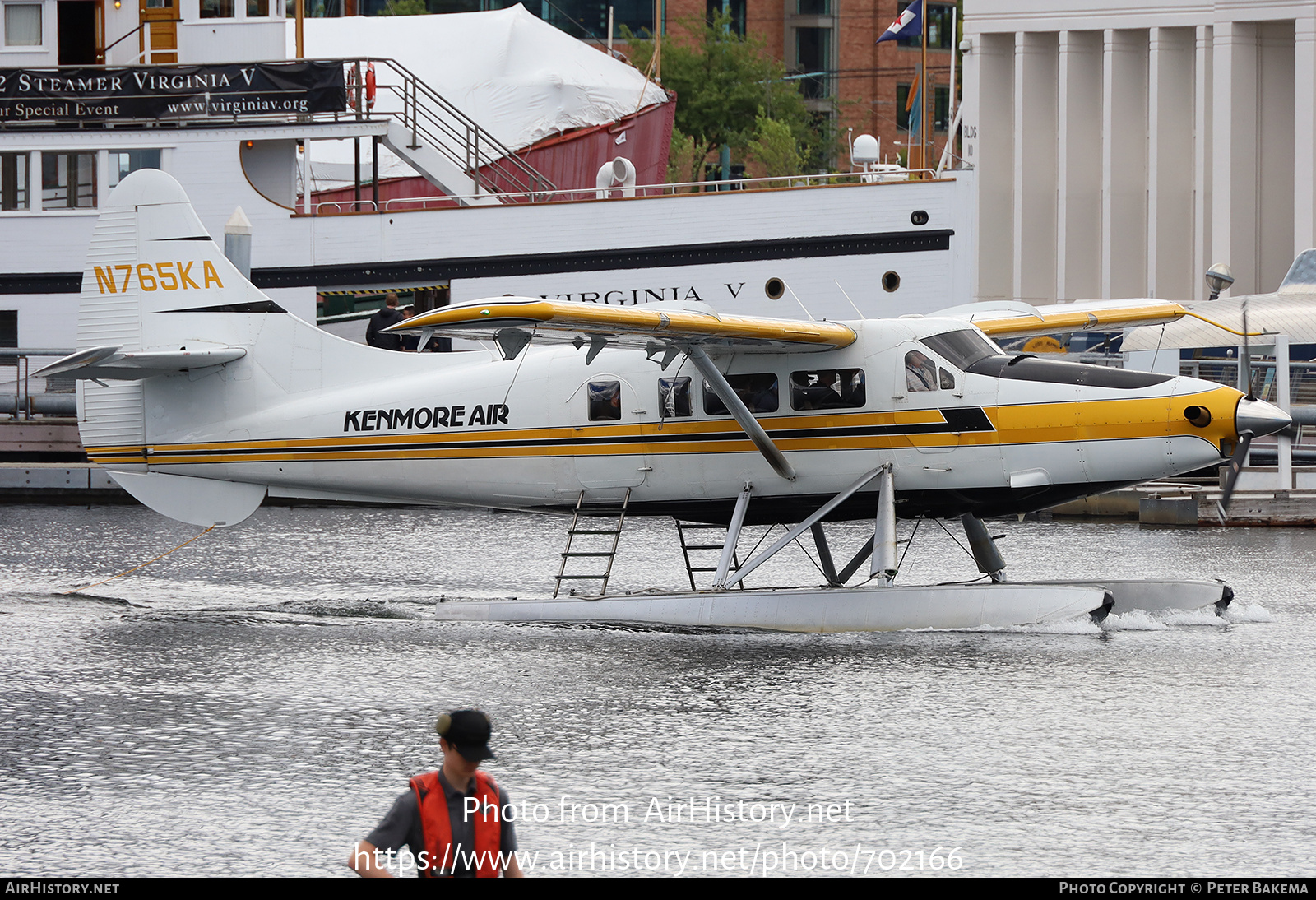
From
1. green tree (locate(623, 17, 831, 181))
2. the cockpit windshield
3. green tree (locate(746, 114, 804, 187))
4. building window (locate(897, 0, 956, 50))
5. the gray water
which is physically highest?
building window (locate(897, 0, 956, 50))

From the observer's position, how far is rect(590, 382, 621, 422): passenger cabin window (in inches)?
494

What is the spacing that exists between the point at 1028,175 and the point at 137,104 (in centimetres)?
1947

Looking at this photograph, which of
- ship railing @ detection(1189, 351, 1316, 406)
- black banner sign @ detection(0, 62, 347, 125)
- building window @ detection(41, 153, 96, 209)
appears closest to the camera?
ship railing @ detection(1189, 351, 1316, 406)

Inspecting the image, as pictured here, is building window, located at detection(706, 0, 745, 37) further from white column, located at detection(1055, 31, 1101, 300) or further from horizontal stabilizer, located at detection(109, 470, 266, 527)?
horizontal stabilizer, located at detection(109, 470, 266, 527)

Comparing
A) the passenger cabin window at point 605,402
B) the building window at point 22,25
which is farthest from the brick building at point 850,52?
the passenger cabin window at point 605,402

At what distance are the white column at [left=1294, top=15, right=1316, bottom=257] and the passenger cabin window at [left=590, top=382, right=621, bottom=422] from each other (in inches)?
861

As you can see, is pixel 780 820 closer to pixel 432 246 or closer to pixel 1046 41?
pixel 432 246

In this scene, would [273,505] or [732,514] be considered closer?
[732,514]

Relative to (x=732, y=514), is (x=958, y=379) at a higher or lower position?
higher

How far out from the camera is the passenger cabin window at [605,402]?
12.5 m

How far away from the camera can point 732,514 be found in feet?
40.2

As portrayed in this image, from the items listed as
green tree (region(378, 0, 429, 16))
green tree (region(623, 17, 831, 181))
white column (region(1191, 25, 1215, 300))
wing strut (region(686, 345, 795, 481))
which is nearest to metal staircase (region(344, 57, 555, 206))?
wing strut (region(686, 345, 795, 481))

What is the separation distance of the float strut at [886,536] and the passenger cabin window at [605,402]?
7.48 feet

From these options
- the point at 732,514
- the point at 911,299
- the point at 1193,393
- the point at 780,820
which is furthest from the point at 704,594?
the point at 911,299
